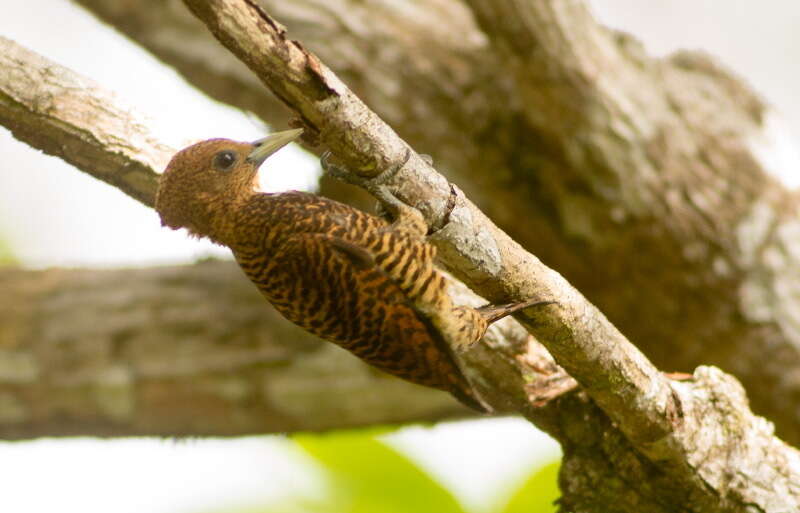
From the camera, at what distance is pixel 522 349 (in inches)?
124

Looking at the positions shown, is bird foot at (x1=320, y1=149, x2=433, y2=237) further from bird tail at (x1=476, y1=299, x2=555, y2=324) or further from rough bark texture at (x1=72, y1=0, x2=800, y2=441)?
rough bark texture at (x1=72, y1=0, x2=800, y2=441)

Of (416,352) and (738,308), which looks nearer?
(416,352)

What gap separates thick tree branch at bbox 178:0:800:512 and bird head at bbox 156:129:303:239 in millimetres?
642

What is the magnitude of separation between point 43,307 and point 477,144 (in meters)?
2.59

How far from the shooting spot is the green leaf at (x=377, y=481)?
8.66 ft

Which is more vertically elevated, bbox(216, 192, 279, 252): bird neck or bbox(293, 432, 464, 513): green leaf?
bbox(216, 192, 279, 252): bird neck

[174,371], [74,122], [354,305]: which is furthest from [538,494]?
[174,371]

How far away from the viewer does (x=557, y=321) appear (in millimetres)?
2457

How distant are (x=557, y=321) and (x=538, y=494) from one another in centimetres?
A: 74

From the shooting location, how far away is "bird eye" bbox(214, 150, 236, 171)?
2814mm

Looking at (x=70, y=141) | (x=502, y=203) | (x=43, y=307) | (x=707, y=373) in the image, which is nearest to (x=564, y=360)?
(x=707, y=373)

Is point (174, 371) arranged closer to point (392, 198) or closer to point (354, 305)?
point (354, 305)

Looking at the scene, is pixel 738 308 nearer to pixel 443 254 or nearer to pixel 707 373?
pixel 707 373

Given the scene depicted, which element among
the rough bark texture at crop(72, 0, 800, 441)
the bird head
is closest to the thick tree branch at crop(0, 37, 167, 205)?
the bird head
